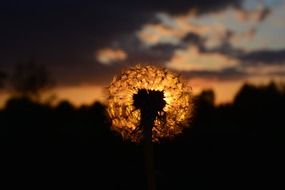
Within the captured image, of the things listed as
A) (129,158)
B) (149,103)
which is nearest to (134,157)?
(129,158)

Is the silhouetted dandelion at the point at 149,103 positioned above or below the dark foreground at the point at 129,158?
below

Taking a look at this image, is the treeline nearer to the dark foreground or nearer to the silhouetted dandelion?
the dark foreground

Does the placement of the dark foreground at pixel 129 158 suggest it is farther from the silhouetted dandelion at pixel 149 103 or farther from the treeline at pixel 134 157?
the silhouetted dandelion at pixel 149 103

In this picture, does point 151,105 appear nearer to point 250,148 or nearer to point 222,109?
point 250,148

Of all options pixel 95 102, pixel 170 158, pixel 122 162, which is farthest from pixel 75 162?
pixel 95 102

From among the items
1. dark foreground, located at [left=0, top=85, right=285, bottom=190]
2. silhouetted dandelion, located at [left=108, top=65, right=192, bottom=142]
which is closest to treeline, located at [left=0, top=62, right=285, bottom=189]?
dark foreground, located at [left=0, top=85, right=285, bottom=190]

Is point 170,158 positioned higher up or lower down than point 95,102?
lower down

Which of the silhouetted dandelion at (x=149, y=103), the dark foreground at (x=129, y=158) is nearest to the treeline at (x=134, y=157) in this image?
the dark foreground at (x=129, y=158)

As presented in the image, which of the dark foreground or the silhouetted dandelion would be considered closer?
the silhouetted dandelion

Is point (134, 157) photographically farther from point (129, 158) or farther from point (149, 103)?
point (149, 103)
